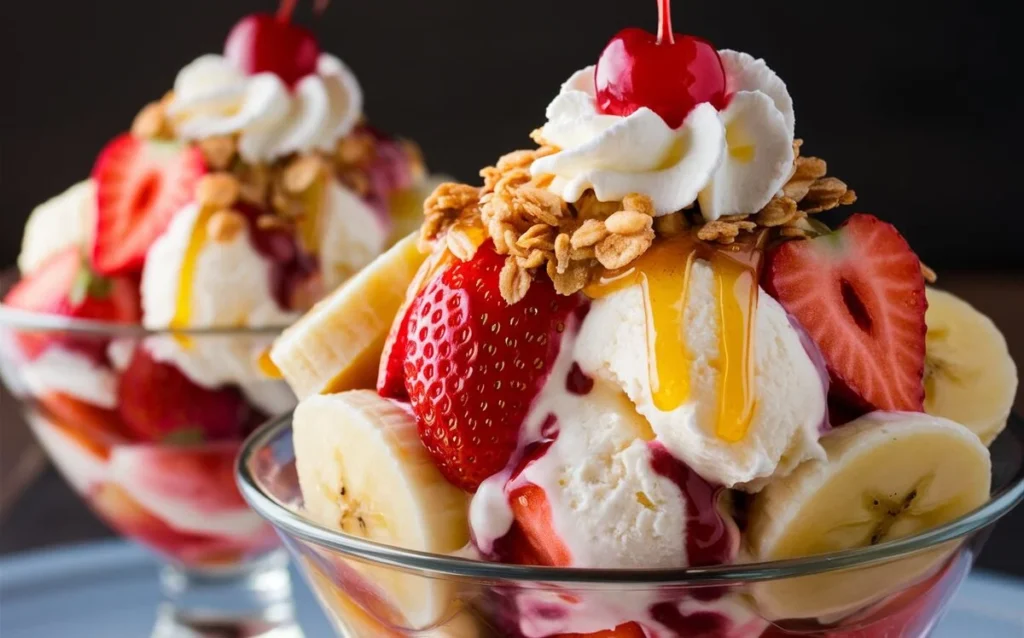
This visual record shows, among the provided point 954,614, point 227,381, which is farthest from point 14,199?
point 954,614

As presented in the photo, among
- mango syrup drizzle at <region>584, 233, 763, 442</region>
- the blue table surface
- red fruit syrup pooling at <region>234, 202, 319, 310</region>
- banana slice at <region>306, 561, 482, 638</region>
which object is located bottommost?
the blue table surface

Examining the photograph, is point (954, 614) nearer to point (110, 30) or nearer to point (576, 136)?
point (576, 136)

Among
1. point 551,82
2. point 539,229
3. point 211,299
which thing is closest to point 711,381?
point 539,229

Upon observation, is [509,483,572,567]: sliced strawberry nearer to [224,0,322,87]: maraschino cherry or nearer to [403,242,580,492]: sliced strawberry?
[403,242,580,492]: sliced strawberry

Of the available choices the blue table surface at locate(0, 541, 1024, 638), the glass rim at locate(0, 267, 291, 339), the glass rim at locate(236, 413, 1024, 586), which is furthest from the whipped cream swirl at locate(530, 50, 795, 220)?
the blue table surface at locate(0, 541, 1024, 638)

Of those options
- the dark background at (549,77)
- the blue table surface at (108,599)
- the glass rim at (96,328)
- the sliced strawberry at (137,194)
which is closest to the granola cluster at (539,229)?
the glass rim at (96,328)

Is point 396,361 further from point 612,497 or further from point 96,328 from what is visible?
point 96,328
